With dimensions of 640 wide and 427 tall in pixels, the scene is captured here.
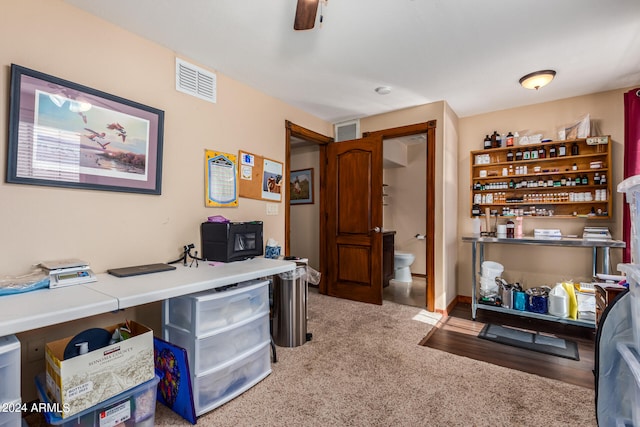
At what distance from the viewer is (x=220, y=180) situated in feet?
8.78

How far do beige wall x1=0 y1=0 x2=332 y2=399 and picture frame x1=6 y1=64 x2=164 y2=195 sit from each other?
0.06 m

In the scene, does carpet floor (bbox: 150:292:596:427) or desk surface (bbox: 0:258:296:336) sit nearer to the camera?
desk surface (bbox: 0:258:296:336)

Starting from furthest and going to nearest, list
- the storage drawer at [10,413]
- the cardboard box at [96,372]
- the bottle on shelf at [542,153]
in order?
the bottle on shelf at [542,153] < the cardboard box at [96,372] < the storage drawer at [10,413]

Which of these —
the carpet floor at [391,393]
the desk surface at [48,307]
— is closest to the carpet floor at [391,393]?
the carpet floor at [391,393]

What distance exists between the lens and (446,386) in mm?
1959

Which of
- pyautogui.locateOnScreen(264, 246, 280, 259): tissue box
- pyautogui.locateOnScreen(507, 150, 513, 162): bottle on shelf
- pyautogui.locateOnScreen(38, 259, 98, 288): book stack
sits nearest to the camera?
pyautogui.locateOnScreen(38, 259, 98, 288): book stack

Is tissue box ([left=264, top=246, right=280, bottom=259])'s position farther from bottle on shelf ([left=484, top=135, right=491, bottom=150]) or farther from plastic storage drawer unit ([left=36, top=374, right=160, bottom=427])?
bottle on shelf ([left=484, top=135, right=491, bottom=150])

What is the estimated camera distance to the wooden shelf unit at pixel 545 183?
305 cm

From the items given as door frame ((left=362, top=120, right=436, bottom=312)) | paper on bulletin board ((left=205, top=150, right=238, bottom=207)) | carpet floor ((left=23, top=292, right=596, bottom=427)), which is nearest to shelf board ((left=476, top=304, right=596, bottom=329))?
door frame ((left=362, top=120, right=436, bottom=312))

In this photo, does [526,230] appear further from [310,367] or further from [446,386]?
[310,367]

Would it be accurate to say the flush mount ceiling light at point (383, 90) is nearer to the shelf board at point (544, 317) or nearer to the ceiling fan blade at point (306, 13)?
the ceiling fan blade at point (306, 13)

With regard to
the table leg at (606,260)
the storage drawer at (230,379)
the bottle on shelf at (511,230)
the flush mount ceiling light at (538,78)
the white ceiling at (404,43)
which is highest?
the white ceiling at (404,43)

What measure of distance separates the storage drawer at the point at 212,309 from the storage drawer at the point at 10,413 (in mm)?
695

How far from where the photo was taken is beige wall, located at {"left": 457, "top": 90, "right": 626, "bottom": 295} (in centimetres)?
300
